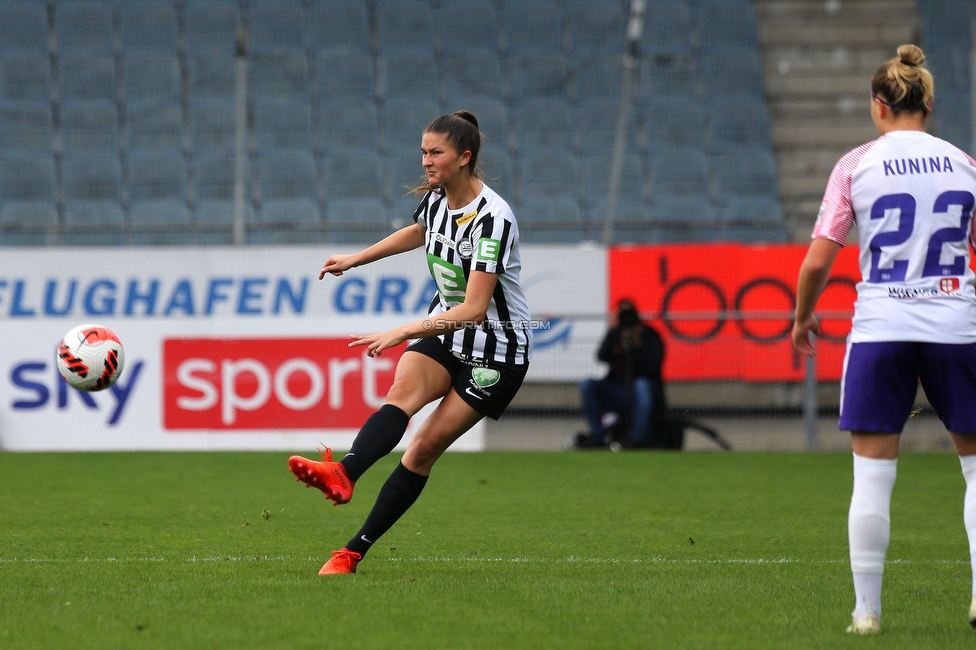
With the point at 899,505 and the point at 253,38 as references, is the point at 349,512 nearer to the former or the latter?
the point at 899,505

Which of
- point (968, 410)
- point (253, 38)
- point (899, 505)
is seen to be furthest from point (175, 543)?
point (253, 38)

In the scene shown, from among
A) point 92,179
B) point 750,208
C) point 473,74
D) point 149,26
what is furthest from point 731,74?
point 92,179

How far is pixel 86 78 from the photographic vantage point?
1717 cm

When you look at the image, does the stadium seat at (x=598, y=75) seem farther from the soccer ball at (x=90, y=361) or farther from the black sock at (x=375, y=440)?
the black sock at (x=375, y=440)

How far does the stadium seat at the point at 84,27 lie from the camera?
17.4 metres

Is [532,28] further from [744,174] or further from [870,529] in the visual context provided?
[870,529]

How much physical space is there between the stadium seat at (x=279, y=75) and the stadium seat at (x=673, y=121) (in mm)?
4946

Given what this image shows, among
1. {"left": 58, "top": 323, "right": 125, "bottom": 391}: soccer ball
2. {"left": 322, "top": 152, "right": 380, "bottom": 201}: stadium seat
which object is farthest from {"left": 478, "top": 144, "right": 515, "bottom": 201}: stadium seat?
{"left": 58, "top": 323, "right": 125, "bottom": 391}: soccer ball

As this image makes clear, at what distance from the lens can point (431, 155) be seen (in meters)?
4.75

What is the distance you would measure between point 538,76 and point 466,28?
4.54ft

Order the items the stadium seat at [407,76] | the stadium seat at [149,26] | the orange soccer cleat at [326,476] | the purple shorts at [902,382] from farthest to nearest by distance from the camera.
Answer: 1. the stadium seat at [149,26]
2. the stadium seat at [407,76]
3. the orange soccer cleat at [326,476]
4. the purple shorts at [902,382]

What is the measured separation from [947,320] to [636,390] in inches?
339

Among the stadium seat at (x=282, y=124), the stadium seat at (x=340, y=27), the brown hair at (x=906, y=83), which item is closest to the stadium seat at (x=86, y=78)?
the stadium seat at (x=282, y=124)

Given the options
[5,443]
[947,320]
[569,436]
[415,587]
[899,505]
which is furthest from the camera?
[569,436]
